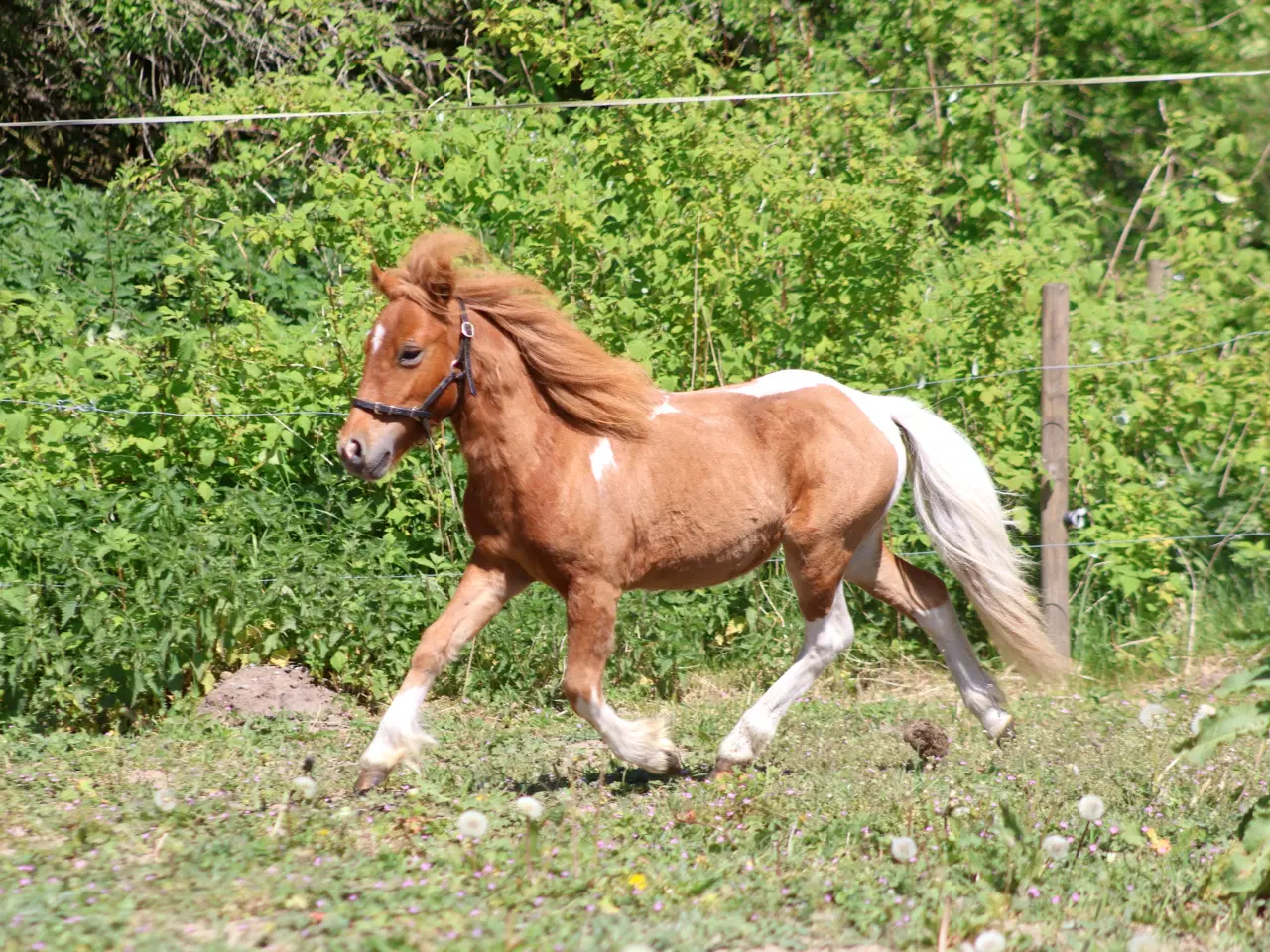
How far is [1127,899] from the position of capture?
12.6 feet

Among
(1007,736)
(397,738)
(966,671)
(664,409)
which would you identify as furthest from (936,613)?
(397,738)

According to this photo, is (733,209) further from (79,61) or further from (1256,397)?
(79,61)

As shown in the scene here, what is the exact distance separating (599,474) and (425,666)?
0.89m

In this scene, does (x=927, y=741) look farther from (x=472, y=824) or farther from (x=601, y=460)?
(x=472, y=824)

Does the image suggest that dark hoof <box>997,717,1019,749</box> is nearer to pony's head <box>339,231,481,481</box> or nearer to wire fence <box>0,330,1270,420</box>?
wire fence <box>0,330,1270,420</box>

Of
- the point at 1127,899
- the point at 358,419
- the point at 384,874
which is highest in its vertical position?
the point at 358,419

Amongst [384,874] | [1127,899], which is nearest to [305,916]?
[384,874]

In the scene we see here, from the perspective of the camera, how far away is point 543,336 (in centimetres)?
491

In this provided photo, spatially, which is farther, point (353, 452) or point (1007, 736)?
point (1007, 736)

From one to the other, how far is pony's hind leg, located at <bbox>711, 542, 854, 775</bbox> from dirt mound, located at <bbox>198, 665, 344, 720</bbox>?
213cm

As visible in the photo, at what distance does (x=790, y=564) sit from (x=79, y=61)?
840cm

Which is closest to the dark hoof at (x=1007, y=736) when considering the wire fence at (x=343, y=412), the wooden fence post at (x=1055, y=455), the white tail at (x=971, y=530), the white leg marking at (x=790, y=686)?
the white tail at (x=971, y=530)

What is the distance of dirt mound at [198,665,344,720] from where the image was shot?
20.4ft

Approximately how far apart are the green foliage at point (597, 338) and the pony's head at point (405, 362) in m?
1.95
